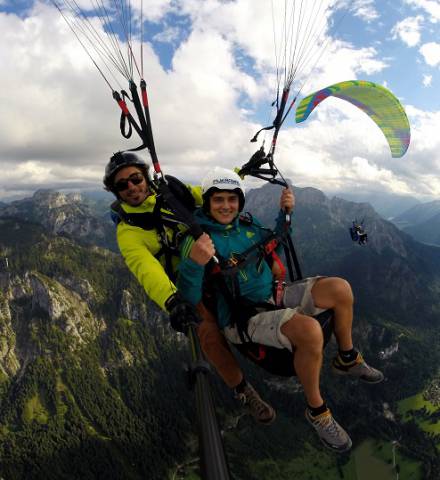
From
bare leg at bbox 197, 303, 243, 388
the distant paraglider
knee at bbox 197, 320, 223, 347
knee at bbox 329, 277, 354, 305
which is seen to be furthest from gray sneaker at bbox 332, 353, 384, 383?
the distant paraglider

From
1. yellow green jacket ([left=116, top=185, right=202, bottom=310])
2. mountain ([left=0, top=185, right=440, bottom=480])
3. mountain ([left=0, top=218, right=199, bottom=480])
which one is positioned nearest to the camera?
yellow green jacket ([left=116, top=185, right=202, bottom=310])

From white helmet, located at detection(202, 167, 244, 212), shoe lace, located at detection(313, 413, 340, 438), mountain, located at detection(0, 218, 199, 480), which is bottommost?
mountain, located at detection(0, 218, 199, 480)

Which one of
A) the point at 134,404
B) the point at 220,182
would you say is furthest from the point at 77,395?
the point at 220,182

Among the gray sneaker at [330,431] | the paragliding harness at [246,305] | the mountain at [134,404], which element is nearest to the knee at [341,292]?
the paragliding harness at [246,305]

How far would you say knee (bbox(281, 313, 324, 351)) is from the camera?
4754 millimetres

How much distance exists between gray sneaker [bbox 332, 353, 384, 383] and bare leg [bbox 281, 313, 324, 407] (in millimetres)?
1253

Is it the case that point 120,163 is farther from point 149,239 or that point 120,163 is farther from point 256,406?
point 256,406

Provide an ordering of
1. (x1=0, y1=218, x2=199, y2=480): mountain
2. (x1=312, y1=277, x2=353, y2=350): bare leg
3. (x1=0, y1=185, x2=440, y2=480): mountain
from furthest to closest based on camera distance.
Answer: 1. (x1=0, y1=218, x2=199, y2=480): mountain
2. (x1=0, y1=185, x2=440, y2=480): mountain
3. (x1=312, y1=277, x2=353, y2=350): bare leg

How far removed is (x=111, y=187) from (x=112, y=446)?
158171mm

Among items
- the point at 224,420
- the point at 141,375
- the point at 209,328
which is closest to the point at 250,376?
the point at 224,420

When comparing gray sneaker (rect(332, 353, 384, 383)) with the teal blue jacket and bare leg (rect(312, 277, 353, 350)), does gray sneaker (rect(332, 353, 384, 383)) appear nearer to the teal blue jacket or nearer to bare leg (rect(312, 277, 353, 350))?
bare leg (rect(312, 277, 353, 350))

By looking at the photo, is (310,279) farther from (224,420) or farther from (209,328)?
(224,420)

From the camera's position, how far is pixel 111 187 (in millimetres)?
6332

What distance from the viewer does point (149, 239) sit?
5750 millimetres
